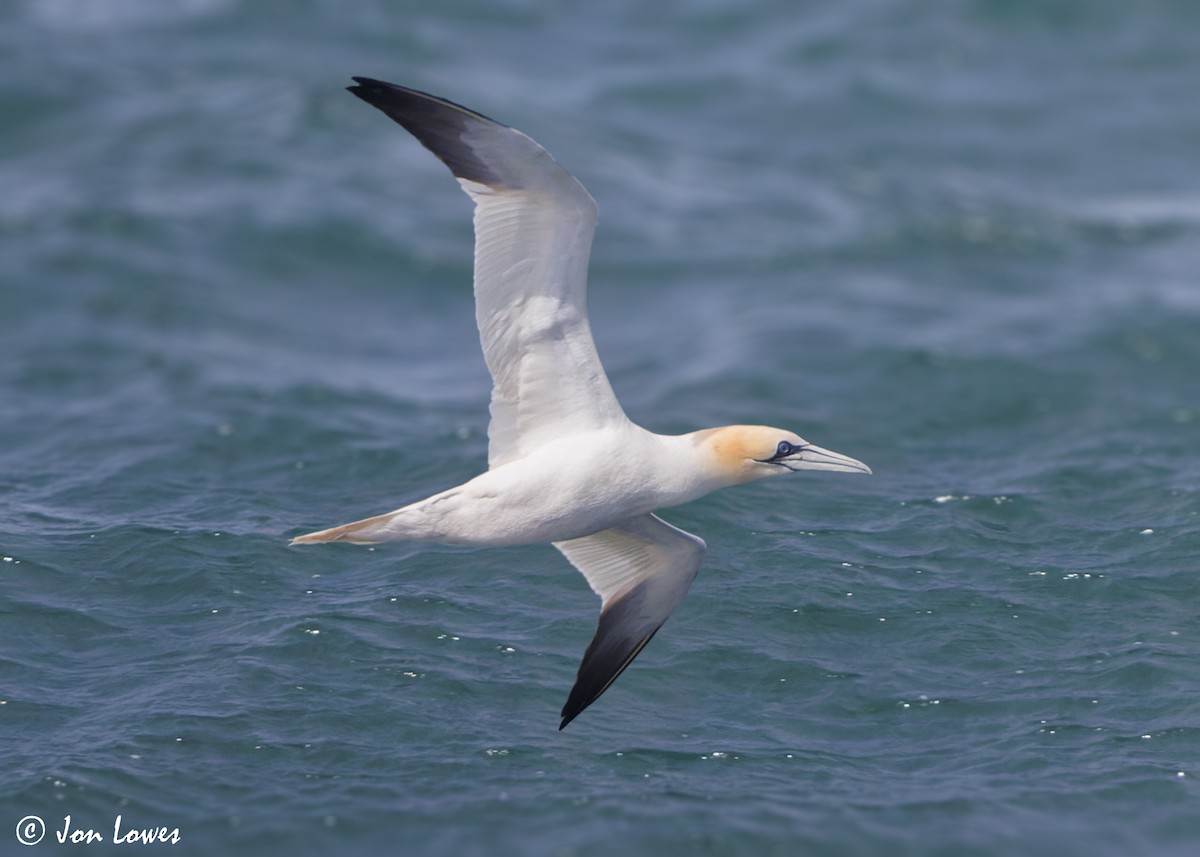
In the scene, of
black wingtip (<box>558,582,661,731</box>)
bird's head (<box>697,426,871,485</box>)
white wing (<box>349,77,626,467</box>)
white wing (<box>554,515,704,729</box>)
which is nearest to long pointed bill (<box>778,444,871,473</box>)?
bird's head (<box>697,426,871,485</box>)

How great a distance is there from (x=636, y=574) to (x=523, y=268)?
242cm

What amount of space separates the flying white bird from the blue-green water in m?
1.16

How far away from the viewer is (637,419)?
1655cm

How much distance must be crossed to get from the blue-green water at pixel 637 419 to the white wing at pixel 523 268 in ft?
6.05

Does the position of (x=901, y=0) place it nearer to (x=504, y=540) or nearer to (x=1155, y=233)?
(x=1155, y=233)

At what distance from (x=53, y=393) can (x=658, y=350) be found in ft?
22.6

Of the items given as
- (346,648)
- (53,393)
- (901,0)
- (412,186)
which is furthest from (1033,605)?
(901,0)

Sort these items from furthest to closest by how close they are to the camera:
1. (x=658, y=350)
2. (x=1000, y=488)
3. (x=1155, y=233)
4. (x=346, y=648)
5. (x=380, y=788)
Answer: (x=1155, y=233)
(x=658, y=350)
(x=1000, y=488)
(x=346, y=648)
(x=380, y=788)

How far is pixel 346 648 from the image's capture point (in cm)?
1114

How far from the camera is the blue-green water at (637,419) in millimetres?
9609

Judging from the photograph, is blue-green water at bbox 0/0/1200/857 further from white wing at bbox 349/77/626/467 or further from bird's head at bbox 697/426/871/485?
white wing at bbox 349/77/626/467
